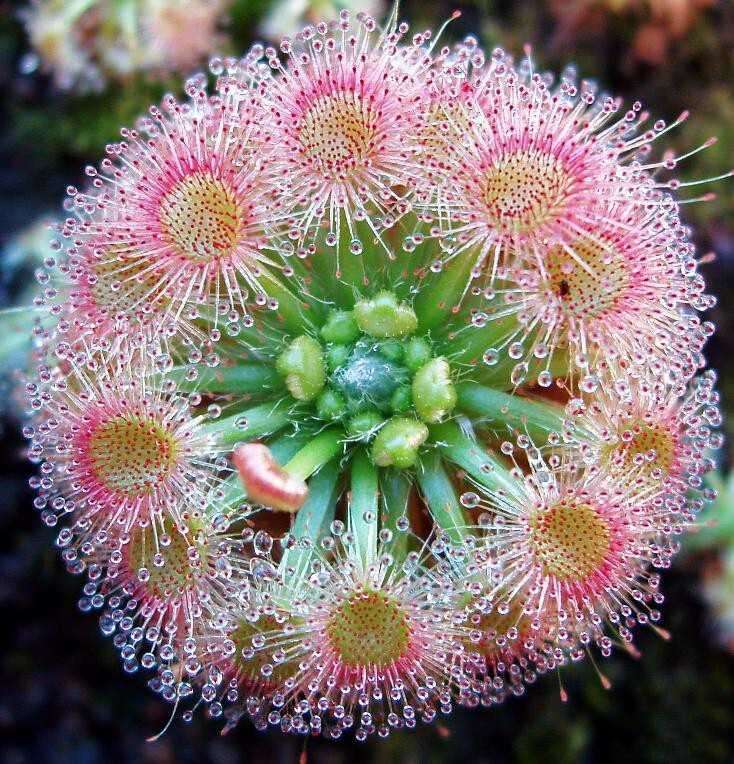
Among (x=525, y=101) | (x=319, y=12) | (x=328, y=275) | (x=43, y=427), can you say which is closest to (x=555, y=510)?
(x=328, y=275)

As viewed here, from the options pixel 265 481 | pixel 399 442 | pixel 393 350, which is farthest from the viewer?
pixel 393 350

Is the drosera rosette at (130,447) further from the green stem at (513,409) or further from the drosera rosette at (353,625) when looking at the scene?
the green stem at (513,409)

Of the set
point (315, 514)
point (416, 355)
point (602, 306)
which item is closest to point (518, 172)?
point (602, 306)

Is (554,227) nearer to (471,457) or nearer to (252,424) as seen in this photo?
(471,457)

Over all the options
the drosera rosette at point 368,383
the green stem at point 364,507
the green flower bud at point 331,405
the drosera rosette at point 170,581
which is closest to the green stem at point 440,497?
the drosera rosette at point 368,383

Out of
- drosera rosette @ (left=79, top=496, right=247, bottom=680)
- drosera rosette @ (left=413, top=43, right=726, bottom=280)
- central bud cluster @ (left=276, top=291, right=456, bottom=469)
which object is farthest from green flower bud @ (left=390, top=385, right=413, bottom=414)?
drosera rosette @ (left=79, top=496, right=247, bottom=680)

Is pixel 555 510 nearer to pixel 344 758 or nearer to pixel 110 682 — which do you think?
pixel 344 758
